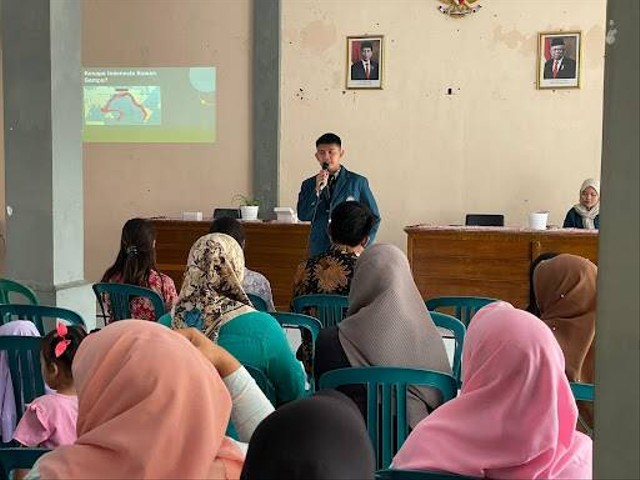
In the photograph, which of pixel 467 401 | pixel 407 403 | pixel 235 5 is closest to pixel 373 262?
pixel 407 403

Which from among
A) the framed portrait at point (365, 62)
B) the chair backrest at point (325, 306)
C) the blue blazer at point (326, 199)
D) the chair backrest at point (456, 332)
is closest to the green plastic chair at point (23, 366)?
the chair backrest at point (325, 306)

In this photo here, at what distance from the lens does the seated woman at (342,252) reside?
11.1ft

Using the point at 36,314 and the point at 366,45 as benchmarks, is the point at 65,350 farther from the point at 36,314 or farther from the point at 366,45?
the point at 366,45

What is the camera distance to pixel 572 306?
2.59 m

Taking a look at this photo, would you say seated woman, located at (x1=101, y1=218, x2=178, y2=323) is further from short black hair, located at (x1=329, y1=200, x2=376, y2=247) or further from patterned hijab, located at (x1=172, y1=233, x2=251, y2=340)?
patterned hijab, located at (x1=172, y1=233, x2=251, y2=340)

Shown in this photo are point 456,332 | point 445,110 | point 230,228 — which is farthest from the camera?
point 445,110

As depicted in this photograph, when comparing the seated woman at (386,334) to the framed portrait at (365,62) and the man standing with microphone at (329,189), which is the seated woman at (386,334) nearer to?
the man standing with microphone at (329,189)

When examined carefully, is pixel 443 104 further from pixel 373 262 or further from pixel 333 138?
pixel 373 262

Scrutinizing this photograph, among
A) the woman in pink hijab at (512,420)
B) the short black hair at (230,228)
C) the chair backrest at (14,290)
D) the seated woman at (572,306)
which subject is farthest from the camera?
the short black hair at (230,228)

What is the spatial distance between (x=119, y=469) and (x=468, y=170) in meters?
6.38

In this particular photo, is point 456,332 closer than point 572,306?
No

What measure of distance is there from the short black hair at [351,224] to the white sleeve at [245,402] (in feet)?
5.38

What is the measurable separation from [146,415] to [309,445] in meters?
0.41

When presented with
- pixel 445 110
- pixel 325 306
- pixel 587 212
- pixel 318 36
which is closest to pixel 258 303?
pixel 325 306
